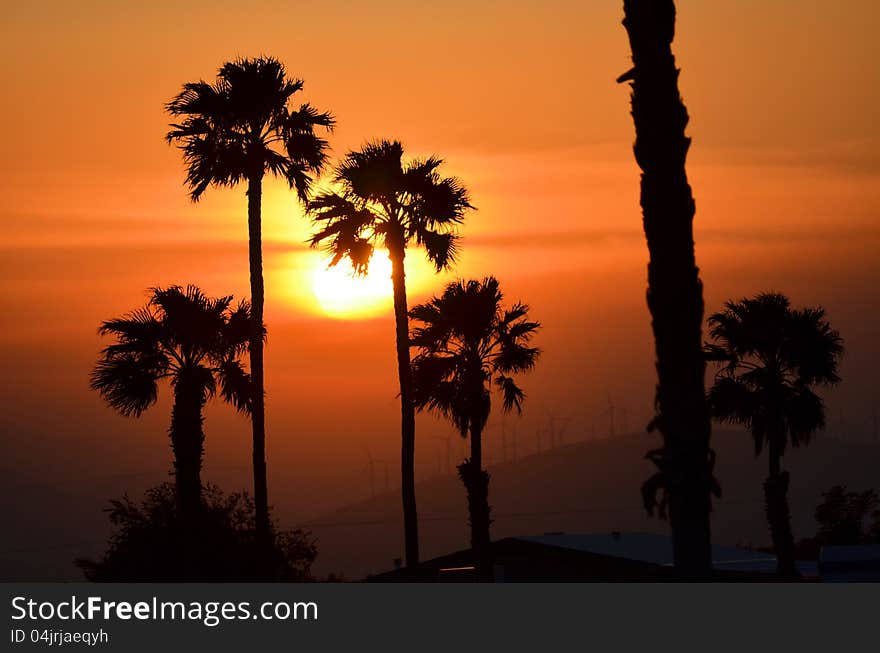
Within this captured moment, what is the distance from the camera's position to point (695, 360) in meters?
20.9

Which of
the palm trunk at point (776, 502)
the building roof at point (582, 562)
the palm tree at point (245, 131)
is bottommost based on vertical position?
the building roof at point (582, 562)

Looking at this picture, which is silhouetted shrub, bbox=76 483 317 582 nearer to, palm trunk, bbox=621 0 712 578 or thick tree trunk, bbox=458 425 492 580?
thick tree trunk, bbox=458 425 492 580

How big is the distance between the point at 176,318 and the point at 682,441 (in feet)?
107

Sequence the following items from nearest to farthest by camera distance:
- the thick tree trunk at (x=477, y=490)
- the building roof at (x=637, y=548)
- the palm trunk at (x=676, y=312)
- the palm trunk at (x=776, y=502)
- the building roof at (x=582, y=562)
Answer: the palm trunk at (x=676, y=312)
the building roof at (x=582, y=562)
the building roof at (x=637, y=548)
the palm trunk at (x=776, y=502)
the thick tree trunk at (x=477, y=490)

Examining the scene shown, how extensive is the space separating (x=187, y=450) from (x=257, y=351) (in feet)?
15.7

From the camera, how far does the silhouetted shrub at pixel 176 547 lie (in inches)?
1847

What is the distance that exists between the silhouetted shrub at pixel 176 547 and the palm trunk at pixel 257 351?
1.08 meters

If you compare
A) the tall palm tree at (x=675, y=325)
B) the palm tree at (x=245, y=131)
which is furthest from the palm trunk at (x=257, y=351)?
the tall palm tree at (x=675, y=325)

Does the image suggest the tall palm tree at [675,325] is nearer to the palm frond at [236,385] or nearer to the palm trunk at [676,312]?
the palm trunk at [676,312]

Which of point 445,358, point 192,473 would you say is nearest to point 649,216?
point 192,473

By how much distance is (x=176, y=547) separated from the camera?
48.1 meters

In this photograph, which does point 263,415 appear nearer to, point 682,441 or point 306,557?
point 306,557

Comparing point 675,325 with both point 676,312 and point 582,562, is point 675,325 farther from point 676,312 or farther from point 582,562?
point 582,562

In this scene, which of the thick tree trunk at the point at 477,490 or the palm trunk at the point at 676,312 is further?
the thick tree trunk at the point at 477,490
